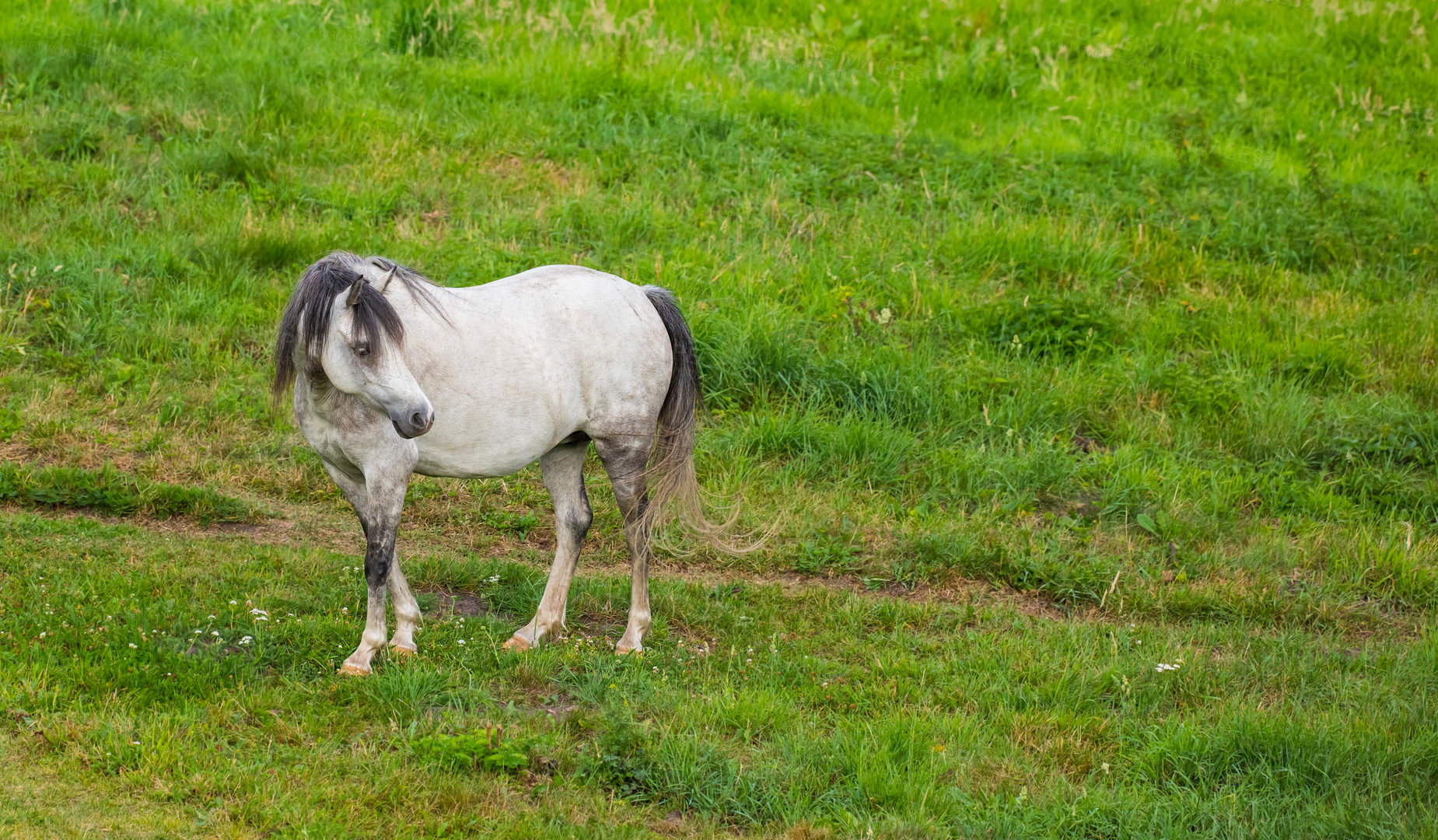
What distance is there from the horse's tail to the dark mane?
4.76 feet

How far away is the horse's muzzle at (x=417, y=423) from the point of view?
173 inches

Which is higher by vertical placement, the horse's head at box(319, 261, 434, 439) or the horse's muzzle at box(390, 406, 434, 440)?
the horse's head at box(319, 261, 434, 439)

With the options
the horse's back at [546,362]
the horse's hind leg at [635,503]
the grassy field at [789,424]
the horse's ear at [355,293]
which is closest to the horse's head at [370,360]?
the horse's ear at [355,293]

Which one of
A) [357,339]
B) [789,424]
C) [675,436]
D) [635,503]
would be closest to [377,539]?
[357,339]

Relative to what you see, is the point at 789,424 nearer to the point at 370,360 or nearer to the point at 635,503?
the point at 635,503

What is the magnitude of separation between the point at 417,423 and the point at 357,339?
15.7 inches

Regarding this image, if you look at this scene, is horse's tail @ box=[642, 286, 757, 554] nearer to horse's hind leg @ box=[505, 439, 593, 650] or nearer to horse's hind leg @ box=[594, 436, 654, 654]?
horse's hind leg @ box=[594, 436, 654, 654]

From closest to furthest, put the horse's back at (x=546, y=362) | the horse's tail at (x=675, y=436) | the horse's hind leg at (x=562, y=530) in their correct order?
the horse's back at (x=546, y=362) < the horse's hind leg at (x=562, y=530) < the horse's tail at (x=675, y=436)

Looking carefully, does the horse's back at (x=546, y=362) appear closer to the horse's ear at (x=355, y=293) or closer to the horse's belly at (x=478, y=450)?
the horse's belly at (x=478, y=450)

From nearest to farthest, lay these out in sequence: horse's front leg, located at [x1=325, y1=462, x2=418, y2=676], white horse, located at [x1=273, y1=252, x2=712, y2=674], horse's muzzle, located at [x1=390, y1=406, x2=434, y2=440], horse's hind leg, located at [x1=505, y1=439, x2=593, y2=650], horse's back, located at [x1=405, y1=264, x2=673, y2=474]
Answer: horse's muzzle, located at [x1=390, y1=406, x2=434, y2=440] → white horse, located at [x1=273, y1=252, x2=712, y2=674] → horse's front leg, located at [x1=325, y1=462, x2=418, y2=676] → horse's back, located at [x1=405, y1=264, x2=673, y2=474] → horse's hind leg, located at [x1=505, y1=439, x2=593, y2=650]

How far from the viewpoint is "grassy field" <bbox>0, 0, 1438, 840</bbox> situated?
4438mm

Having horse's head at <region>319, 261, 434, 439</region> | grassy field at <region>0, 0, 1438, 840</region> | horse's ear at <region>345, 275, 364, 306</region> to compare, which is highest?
horse's ear at <region>345, 275, 364, 306</region>

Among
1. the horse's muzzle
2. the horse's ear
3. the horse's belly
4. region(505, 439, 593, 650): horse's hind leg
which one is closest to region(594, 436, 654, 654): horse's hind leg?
region(505, 439, 593, 650): horse's hind leg

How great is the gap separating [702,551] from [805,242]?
3.54m
